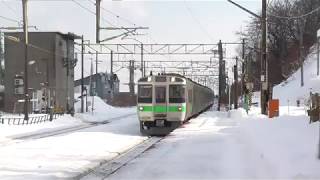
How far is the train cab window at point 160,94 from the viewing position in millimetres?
31406

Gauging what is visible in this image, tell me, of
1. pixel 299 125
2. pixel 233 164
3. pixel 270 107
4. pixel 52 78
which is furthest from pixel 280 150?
pixel 52 78

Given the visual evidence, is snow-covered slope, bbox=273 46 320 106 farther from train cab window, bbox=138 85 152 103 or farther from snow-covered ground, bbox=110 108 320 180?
→ snow-covered ground, bbox=110 108 320 180

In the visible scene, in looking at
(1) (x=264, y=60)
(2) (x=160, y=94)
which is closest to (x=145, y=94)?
(2) (x=160, y=94)

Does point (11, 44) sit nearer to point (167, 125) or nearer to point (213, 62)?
point (213, 62)

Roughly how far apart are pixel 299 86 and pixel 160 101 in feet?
160

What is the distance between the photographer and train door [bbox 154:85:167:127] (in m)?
31.3

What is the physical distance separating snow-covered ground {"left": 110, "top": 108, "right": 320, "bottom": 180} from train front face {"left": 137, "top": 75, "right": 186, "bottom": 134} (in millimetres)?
8323

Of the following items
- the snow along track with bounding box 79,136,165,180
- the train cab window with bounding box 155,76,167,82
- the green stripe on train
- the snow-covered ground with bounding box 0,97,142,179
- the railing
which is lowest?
the snow along track with bounding box 79,136,165,180

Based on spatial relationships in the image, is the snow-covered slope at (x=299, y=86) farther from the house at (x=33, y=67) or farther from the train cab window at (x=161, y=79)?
the train cab window at (x=161, y=79)

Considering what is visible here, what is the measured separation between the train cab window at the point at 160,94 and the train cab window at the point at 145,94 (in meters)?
0.34

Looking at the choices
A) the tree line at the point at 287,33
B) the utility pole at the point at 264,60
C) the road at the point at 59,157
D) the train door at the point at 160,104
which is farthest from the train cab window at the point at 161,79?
the tree line at the point at 287,33

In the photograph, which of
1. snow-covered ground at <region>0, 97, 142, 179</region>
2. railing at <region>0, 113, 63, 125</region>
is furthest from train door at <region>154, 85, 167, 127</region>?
railing at <region>0, 113, 63, 125</region>

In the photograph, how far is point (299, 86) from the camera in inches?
3039

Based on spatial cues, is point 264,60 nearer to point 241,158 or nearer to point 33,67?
point 241,158
